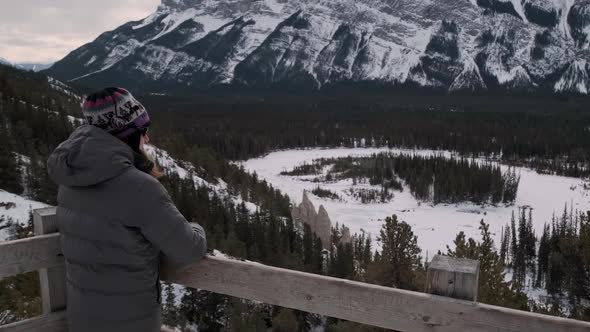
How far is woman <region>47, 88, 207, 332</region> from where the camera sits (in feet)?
11.8

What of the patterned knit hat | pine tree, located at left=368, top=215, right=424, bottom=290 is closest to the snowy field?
pine tree, located at left=368, top=215, right=424, bottom=290

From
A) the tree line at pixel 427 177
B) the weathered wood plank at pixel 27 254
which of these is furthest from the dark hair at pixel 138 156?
the tree line at pixel 427 177

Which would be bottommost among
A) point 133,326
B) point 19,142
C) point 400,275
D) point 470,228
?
point 470,228

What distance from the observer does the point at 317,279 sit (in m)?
3.84

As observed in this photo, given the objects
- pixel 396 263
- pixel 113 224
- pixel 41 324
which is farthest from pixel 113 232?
pixel 396 263

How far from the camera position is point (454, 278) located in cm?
346

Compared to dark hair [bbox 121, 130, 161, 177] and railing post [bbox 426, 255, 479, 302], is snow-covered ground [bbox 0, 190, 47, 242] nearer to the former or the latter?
dark hair [bbox 121, 130, 161, 177]

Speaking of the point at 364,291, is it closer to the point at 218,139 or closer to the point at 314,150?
the point at 218,139

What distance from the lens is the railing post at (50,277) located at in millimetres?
4379

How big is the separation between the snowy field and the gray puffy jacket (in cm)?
6377

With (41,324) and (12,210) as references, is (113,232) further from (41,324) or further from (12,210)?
(12,210)

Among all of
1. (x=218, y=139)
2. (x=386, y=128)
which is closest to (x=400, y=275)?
(x=218, y=139)

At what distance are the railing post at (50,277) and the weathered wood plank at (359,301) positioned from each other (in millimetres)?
1034

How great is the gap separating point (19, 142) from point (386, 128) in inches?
5904
